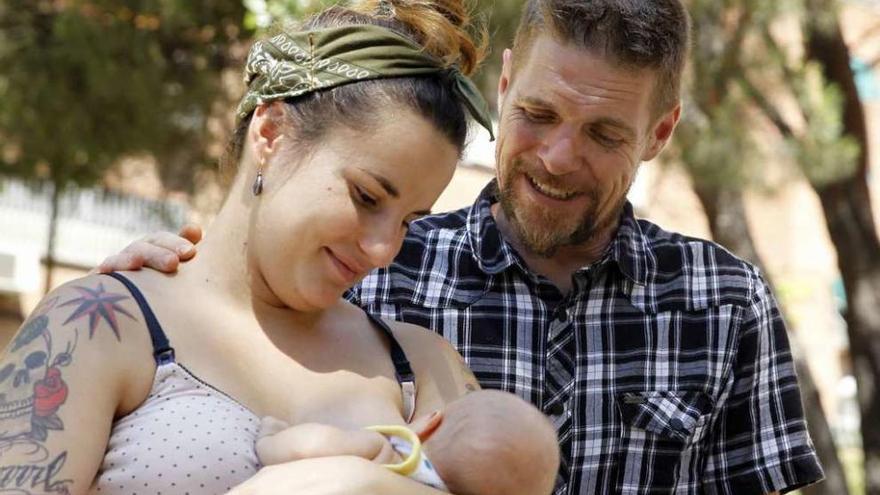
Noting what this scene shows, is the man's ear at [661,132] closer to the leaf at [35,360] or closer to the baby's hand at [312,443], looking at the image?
the baby's hand at [312,443]

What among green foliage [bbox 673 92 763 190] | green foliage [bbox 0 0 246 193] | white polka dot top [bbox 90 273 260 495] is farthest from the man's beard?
green foliage [bbox 0 0 246 193]

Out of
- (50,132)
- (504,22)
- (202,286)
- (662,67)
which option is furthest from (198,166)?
(202,286)

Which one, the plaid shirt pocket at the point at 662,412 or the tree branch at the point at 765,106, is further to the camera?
the tree branch at the point at 765,106

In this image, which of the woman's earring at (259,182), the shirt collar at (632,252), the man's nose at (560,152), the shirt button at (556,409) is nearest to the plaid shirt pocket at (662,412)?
the shirt button at (556,409)

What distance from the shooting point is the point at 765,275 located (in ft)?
25.8

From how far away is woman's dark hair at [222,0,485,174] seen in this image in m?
2.46

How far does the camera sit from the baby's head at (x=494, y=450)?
2369mm

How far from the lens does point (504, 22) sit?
645cm

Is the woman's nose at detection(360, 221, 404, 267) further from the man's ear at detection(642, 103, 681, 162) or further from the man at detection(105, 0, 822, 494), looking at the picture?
the man's ear at detection(642, 103, 681, 162)

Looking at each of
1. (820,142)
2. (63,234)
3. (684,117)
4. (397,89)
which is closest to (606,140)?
(397,89)

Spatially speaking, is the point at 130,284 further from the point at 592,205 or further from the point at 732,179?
the point at 732,179

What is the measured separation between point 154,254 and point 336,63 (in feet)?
1.51

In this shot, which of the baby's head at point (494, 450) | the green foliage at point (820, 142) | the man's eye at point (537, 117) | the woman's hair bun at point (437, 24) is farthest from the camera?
the green foliage at point (820, 142)

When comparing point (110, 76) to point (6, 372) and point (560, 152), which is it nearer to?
Result: point (560, 152)
